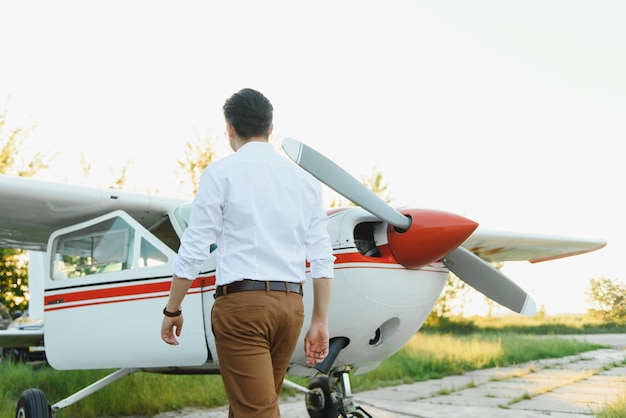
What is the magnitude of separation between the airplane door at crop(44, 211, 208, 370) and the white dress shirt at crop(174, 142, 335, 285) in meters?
1.96

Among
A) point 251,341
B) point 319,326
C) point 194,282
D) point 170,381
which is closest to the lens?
point 251,341

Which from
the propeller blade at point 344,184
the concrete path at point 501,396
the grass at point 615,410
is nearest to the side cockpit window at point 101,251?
the propeller blade at point 344,184

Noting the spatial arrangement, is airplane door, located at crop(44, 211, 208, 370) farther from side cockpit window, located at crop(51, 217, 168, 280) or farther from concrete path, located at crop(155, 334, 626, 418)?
concrete path, located at crop(155, 334, 626, 418)

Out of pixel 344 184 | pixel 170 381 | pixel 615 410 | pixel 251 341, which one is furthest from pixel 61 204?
pixel 615 410

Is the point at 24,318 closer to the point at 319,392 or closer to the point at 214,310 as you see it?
the point at 319,392

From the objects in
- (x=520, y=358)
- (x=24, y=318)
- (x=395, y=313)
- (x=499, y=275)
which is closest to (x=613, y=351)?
(x=520, y=358)

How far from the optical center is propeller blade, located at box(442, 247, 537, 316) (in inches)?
173

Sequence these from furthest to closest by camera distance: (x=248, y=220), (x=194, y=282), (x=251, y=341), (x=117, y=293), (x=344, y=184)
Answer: (x=117, y=293), (x=194, y=282), (x=344, y=184), (x=248, y=220), (x=251, y=341)

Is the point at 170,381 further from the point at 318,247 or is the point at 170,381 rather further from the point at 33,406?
the point at 318,247

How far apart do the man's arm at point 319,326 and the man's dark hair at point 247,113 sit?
0.59 meters

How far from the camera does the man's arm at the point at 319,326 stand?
220cm

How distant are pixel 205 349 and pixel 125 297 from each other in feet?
2.63

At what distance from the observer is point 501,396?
6527 millimetres

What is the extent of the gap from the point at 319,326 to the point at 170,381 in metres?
5.27
